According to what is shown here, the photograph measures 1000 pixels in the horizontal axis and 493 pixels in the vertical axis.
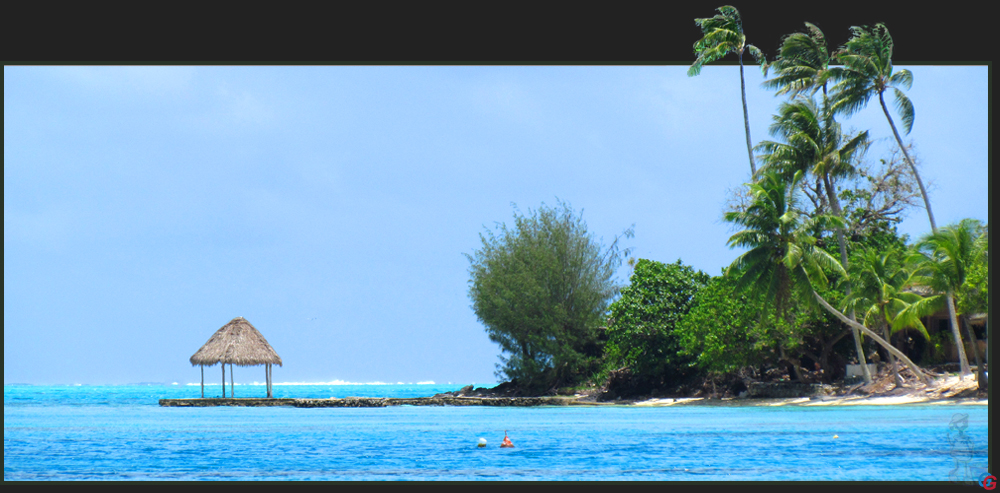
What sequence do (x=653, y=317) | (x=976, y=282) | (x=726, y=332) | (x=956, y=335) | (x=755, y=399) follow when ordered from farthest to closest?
(x=653, y=317), (x=755, y=399), (x=726, y=332), (x=956, y=335), (x=976, y=282)

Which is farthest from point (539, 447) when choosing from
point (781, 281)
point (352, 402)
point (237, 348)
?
point (237, 348)

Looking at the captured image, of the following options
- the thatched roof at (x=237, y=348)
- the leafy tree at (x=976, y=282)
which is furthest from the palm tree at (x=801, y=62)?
the thatched roof at (x=237, y=348)

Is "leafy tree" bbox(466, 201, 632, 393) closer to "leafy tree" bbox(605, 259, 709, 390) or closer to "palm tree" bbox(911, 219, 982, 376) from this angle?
"leafy tree" bbox(605, 259, 709, 390)

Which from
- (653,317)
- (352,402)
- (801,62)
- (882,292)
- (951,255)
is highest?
(801,62)

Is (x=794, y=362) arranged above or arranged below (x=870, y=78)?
below

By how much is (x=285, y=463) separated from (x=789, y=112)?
16.7m

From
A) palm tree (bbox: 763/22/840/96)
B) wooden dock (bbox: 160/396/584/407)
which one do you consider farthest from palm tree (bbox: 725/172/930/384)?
wooden dock (bbox: 160/396/584/407)

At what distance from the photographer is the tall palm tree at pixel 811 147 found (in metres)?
21.8

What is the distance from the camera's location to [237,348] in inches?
1124

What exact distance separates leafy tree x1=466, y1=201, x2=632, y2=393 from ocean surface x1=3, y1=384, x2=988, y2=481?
810cm

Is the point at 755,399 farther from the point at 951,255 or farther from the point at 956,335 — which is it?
the point at 951,255

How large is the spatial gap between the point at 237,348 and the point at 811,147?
787 inches

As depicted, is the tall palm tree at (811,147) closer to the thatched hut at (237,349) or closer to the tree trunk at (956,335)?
the tree trunk at (956,335)

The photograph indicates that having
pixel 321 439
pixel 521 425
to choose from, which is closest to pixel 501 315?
pixel 521 425
